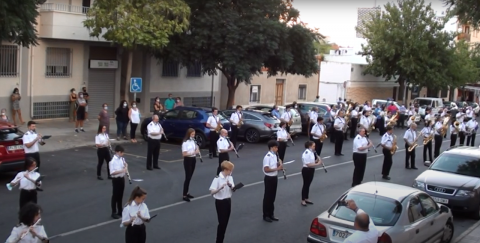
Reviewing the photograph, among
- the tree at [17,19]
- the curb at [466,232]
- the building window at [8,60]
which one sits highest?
the tree at [17,19]

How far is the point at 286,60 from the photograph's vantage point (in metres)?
29.0

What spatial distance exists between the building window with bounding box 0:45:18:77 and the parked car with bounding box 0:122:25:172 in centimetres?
1029

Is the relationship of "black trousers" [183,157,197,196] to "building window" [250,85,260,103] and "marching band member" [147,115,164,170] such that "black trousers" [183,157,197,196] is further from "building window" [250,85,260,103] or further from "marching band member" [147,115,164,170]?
"building window" [250,85,260,103]

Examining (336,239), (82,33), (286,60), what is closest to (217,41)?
(286,60)

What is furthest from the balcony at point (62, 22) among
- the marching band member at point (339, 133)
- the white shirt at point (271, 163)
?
the white shirt at point (271, 163)

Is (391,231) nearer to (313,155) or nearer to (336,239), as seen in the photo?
(336,239)

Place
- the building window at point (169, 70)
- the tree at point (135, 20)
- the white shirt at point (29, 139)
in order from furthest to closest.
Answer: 1. the building window at point (169, 70)
2. the tree at point (135, 20)
3. the white shirt at point (29, 139)

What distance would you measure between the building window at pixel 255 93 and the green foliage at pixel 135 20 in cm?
1561

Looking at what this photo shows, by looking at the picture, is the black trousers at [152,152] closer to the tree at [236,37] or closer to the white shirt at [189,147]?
the white shirt at [189,147]

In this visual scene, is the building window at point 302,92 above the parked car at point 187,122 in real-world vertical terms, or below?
above

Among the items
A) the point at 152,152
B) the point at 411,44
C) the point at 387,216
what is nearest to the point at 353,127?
the point at 152,152

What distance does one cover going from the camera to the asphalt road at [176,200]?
10828 millimetres

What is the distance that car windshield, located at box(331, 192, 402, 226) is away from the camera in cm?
921

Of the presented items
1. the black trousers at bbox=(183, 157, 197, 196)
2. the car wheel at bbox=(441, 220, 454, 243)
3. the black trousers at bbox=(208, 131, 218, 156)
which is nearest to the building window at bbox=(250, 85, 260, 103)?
the black trousers at bbox=(208, 131, 218, 156)
